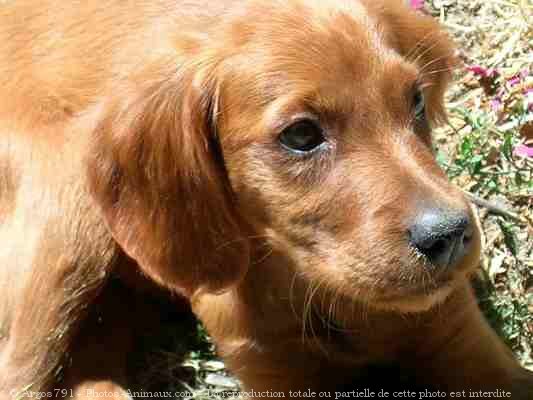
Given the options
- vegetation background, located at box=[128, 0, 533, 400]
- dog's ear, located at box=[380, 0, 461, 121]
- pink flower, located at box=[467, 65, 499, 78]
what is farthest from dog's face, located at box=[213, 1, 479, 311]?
pink flower, located at box=[467, 65, 499, 78]

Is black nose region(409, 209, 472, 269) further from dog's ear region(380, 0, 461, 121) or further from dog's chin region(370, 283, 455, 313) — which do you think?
dog's ear region(380, 0, 461, 121)

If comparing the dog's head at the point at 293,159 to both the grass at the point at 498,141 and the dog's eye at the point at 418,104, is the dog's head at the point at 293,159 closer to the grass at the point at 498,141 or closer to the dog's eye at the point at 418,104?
the dog's eye at the point at 418,104

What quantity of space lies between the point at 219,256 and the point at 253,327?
0.43 m

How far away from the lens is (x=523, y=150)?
4488 mm

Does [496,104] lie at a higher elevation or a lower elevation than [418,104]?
lower

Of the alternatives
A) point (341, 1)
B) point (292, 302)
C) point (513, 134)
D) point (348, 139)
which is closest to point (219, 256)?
point (292, 302)

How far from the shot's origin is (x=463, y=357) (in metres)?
3.83

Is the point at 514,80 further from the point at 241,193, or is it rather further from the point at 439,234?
the point at 439,234

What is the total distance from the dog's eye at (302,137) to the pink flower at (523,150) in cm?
154

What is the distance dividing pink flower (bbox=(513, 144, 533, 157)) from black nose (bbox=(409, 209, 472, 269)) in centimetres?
150

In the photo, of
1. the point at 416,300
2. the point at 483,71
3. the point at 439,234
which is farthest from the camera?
the point at 483,71

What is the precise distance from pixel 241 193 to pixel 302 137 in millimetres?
336

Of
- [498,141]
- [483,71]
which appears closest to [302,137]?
[498,141]

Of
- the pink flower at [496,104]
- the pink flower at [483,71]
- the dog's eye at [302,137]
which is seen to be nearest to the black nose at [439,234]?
the dog's eye at [302,137]
